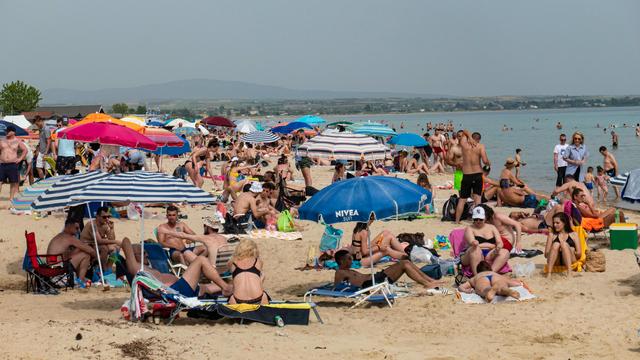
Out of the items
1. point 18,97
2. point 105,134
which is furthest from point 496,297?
point 18,97

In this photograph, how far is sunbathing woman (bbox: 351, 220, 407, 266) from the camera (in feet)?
32.9

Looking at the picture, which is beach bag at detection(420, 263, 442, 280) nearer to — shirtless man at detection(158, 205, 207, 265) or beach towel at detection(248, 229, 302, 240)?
shirtless man at detection(158, 205, 207, 265)

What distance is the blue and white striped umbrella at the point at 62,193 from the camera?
27.5 feet

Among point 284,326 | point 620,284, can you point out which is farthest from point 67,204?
point 620,284

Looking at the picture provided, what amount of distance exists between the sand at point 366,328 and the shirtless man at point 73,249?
33cm

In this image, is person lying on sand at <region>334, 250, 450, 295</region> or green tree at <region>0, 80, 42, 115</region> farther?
green tree at <region>0, 80, 42, 115</region>

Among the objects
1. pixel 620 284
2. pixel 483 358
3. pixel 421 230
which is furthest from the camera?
pixel 421 230

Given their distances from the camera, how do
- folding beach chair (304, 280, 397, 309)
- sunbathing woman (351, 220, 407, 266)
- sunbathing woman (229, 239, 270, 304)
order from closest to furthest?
sunbathing woman (229, 239, 270, 304) → folding beach chair (304, 280, 397, 309) → sunbathing woman (351, 220, 407, 266)

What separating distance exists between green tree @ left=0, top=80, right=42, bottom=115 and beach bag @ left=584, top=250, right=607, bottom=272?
81338 millimetres

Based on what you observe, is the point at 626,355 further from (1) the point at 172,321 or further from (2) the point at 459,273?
(1) the point at 172,321

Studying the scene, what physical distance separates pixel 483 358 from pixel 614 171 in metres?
14.4

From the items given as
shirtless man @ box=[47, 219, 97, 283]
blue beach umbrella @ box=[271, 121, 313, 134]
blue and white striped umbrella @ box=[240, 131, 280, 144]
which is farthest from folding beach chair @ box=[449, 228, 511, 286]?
blue beach umbrella @ box=[271, 121, 313, 134]

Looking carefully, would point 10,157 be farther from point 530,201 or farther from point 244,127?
point 244,127

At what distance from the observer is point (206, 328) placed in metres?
7.24
